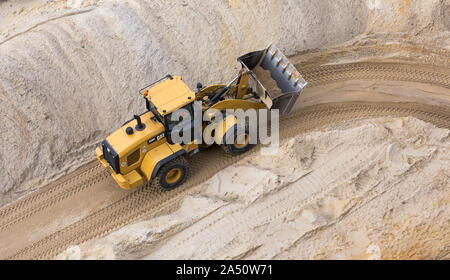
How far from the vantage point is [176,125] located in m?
9.61

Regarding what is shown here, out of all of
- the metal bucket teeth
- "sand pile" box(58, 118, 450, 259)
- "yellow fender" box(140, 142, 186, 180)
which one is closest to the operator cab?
"yellow fender" box(140, 142, 186, 180)

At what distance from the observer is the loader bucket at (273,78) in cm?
1052

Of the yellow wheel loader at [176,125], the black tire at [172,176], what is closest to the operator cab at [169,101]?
the yellow wheel loader at [176,125]

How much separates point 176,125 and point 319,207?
349cm

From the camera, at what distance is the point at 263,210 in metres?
9.41

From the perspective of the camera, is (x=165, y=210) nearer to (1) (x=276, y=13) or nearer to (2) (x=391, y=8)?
(1) (x=276, y=13)

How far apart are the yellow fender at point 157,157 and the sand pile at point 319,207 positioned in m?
1.04

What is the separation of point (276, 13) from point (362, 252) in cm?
737

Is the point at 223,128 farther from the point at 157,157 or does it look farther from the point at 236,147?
the point at 157,157

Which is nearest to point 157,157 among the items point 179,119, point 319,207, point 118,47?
point 179,119

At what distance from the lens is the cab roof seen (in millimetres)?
9297

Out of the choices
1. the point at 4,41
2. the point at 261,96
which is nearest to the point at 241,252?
the point at 261,96

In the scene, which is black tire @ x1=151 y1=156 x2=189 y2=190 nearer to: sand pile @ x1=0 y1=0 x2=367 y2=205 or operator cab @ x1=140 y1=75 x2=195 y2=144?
operator cab @ x1=140 y1=75 x2=195 y2=144

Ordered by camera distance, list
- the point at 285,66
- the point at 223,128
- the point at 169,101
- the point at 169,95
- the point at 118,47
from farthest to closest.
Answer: the point at 118,47 → the point at 285,66 → the point at 223,128 → the point at 169,95 → the point at 169,101
